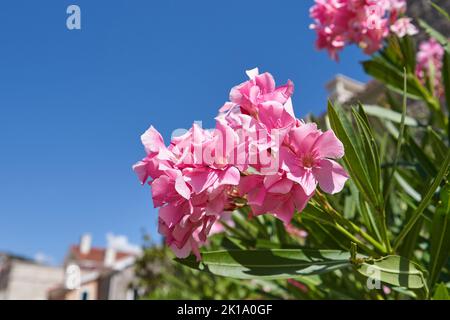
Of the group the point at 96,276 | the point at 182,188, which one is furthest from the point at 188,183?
the point at 96,276

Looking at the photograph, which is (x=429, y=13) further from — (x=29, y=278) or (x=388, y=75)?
(x=29, y=278)

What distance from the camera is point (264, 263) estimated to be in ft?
2.33

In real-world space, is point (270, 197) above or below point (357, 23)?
below

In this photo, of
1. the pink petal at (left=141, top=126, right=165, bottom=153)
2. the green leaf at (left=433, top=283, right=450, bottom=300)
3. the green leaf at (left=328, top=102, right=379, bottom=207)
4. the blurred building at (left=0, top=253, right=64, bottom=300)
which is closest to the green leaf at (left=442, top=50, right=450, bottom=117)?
the green leaf at (left=328, top=102, right=379, bottom=207)

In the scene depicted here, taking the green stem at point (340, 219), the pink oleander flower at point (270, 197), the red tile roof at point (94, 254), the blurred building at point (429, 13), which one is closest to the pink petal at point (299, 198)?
the pink oleander flower at point (270, 197)

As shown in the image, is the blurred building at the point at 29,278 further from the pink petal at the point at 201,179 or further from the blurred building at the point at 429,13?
the pink petal at the point at 201,179

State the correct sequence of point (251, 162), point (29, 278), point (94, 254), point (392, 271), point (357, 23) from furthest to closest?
point (94, 254), point (29, 278), point (357, 23), point (392, 271), point (251, 162)

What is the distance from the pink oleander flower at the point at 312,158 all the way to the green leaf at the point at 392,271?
152 mm

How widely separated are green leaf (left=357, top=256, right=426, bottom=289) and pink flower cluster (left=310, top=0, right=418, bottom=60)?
823 millimetres

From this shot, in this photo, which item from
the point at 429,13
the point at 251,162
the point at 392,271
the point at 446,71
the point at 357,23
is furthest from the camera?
the point at 429,13

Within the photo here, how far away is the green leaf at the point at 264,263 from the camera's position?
2.30 ft

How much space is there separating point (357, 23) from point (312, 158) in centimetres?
89

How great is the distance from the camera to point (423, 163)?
1.11 meters
